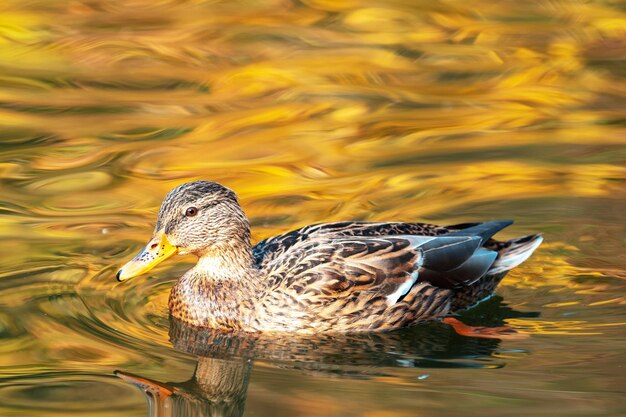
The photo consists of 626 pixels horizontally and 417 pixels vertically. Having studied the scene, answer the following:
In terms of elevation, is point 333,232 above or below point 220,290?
above

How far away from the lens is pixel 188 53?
15211 mm

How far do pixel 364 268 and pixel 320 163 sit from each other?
3183 mm

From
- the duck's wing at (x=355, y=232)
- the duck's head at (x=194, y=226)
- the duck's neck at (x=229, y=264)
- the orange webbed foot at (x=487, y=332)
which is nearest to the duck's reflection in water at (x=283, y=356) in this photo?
the orange webbed foot at (x=487, y=332)

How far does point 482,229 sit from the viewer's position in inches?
376

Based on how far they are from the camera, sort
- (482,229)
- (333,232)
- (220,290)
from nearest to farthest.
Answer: (220,290) < (333,232) < (482,229)

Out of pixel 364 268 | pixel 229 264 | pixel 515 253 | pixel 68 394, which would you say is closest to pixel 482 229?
pixel 515 253

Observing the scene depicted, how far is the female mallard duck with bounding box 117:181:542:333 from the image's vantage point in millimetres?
8875

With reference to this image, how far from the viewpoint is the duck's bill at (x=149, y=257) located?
867 cm

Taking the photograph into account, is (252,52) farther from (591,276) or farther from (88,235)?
(591,276)

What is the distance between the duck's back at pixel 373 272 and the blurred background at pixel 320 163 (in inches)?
10.9

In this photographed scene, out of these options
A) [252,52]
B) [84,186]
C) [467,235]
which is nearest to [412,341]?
[467,235]

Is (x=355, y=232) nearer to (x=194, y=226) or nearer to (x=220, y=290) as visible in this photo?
(x=220, y=290)

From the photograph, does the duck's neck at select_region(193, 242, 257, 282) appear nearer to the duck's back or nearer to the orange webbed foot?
the duck's back

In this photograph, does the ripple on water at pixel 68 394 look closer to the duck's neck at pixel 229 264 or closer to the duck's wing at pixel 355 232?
the duck's neck at pixel 229 264
